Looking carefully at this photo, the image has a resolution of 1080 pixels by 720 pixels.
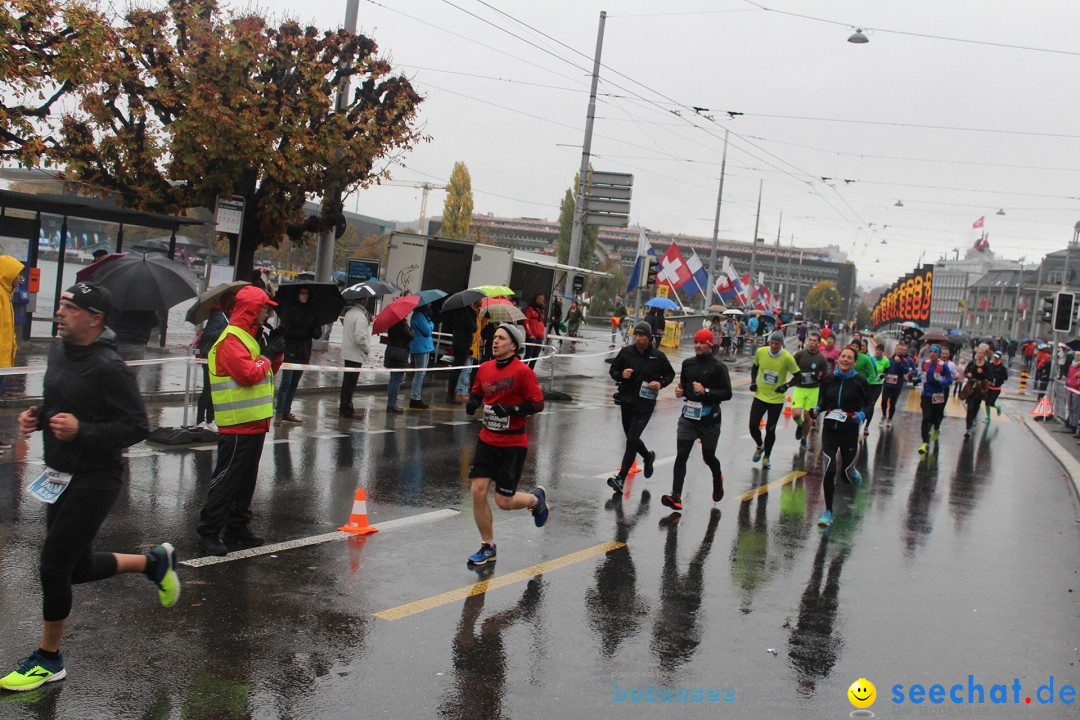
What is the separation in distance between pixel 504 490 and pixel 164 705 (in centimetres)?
325

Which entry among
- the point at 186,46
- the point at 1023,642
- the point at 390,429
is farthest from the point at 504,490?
the point at 186,46

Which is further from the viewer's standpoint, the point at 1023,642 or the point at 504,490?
the point at 504,490

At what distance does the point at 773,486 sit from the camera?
1170 centimetres

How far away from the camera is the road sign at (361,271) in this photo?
77.8 ft

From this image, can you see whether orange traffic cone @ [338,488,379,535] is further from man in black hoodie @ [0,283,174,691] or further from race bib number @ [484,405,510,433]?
man in black hoodie @ [0,283,174,691]

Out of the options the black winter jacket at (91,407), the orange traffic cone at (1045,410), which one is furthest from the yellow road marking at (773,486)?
the orange traffic cone at (1045,410)

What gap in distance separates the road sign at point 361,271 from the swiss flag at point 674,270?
16.1 meters

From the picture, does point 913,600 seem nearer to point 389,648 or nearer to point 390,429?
point 389,648

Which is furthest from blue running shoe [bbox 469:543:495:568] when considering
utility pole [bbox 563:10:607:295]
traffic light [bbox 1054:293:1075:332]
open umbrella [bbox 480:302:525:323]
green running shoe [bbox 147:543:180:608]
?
traffic light [bbox 1054:293:1075:332]

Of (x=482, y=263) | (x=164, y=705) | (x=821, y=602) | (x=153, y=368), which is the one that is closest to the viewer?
(x=164, y=705)

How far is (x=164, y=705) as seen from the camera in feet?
14.7

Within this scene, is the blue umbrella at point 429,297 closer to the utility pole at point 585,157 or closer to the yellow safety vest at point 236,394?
the yellow safety vest at point 236,394

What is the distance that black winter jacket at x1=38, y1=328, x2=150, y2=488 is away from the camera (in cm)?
470

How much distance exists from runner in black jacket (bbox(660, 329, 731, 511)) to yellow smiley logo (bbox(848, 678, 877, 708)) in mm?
4456
